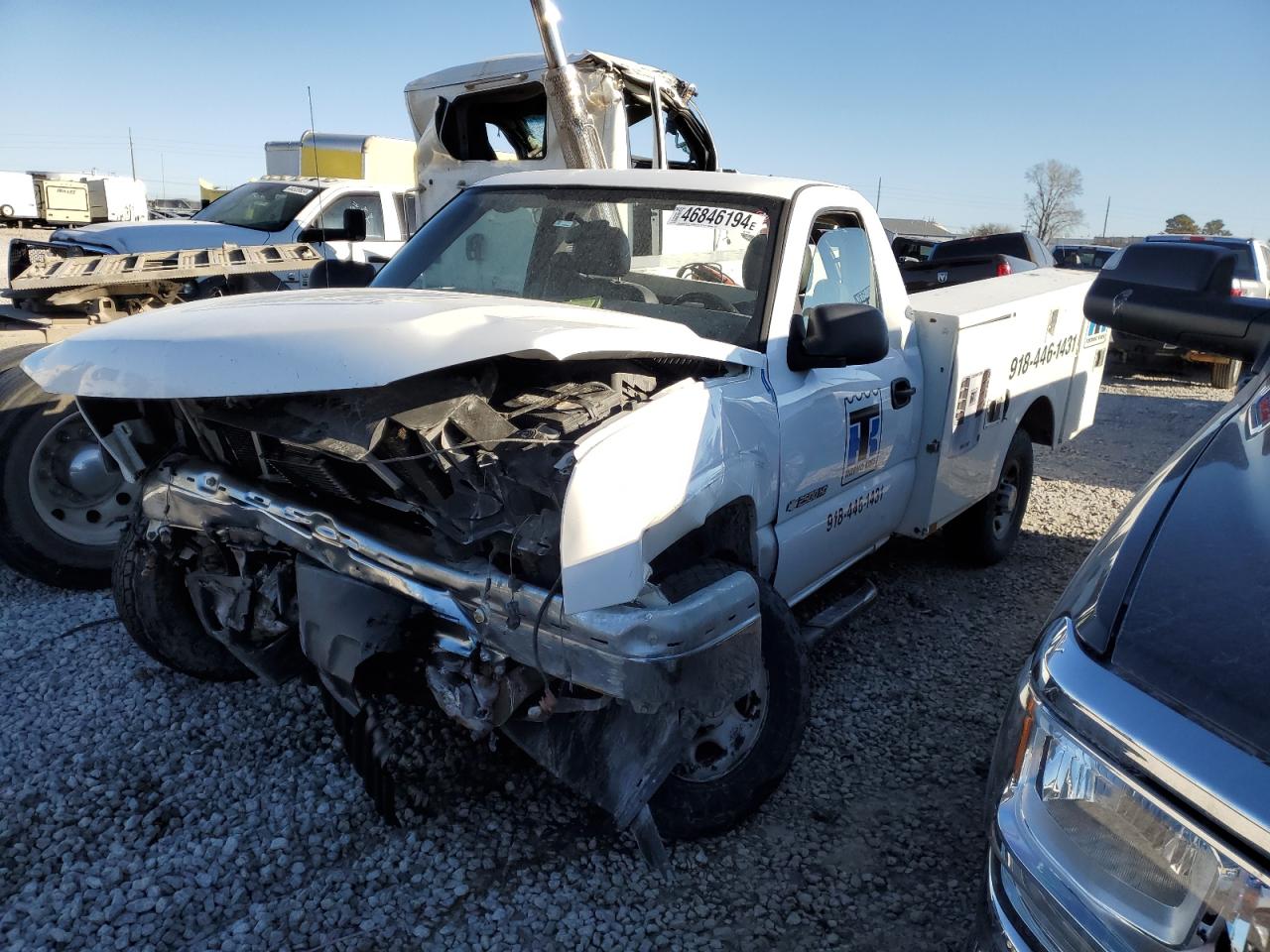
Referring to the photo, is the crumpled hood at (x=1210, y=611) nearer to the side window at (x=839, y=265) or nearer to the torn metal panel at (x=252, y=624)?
the side window at (x=839, y=265)

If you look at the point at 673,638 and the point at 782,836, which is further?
the point at 782,836

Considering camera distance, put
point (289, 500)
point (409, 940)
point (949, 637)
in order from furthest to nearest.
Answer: point (949, 637), point (289, 500), point (409, 940)

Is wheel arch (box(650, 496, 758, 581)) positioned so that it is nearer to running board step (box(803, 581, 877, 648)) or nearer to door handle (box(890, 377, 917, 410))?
running board step (box(803, 581, 877, 648))

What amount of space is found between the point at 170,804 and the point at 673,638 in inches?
68.8

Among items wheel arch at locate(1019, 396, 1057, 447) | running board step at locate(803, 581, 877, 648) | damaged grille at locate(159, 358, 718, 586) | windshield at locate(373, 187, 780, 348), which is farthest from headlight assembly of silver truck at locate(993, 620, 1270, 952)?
wheel arch at locate(1019, 396, 1057, 447)

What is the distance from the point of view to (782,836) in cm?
278

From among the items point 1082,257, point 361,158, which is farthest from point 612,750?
point 1082,257

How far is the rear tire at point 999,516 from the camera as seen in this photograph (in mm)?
4965

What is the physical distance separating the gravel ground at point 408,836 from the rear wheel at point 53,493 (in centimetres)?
35

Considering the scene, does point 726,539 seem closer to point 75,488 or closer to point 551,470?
point 551,470

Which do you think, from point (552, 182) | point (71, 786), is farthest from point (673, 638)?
point (552, 182)

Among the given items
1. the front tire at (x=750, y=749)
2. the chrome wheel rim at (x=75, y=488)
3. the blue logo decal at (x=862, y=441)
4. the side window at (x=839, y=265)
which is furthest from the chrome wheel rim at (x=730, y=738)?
the chrome wheel rim at (x=75, y=488)

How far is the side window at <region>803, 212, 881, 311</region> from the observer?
3.53m

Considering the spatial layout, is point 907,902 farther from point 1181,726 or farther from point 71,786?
point 71,786
